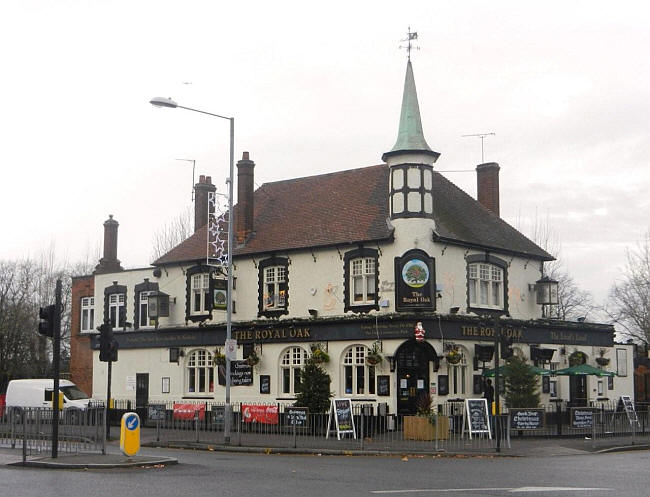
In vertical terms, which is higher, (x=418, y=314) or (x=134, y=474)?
(x=418, y=314)

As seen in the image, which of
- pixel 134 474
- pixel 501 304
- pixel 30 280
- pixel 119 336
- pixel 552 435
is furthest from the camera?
pixel 30 280

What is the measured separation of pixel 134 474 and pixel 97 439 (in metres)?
5.90

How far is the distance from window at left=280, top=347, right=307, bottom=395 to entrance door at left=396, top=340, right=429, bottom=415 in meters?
4.38

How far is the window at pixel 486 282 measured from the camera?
37.6 metres

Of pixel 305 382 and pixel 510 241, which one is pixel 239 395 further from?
pixel 510 241

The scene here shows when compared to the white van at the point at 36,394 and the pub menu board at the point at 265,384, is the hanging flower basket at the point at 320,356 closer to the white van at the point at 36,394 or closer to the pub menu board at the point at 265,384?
the pub menu board at the point at 265,384

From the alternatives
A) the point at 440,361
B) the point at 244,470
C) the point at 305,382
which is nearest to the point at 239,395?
the point at 305,382

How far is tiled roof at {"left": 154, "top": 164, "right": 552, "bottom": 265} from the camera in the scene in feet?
122

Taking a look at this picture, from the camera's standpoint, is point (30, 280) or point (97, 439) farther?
point (30, 280)

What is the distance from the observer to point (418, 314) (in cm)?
3459

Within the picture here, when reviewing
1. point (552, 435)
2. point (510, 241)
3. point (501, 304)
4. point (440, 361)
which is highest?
point (510, 241)

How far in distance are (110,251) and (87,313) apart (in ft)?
11.2

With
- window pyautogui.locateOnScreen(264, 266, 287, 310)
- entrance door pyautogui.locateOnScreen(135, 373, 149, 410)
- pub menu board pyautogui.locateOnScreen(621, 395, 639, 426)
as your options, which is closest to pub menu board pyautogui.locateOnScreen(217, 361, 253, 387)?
window pyautogui.locateOnScreen(264, 266, 287, 310)

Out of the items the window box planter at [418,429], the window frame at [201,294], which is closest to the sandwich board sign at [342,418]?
the window box planter at [418,429]
